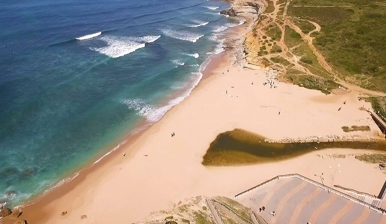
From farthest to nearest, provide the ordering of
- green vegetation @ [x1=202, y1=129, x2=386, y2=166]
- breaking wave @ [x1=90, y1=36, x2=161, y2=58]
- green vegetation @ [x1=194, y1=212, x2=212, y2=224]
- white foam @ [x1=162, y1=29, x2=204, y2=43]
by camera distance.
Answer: white foam @ [x1=162, y1=29, x2=204, y2=43], breaking wave @ [x1=90, y1=36, x2=161, y2=58], green vegetation @ [x1=202, y1=129, x2=386, y2=166], green vegetation @ [x1=194, y1=212, x2=212, y2=224]

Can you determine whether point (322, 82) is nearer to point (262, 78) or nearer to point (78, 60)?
point (262, 78)

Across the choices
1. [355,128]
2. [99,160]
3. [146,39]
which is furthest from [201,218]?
[146,39]

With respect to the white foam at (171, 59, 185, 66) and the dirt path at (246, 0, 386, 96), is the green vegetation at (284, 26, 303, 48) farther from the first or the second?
the white foam at (171, 59, 185, 66)

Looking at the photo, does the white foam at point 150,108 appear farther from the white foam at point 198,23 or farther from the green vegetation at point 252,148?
the white foam at point 198,23

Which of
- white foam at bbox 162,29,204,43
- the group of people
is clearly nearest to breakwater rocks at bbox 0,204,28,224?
the group of people

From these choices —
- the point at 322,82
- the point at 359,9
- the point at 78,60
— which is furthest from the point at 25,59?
the point at 359,9

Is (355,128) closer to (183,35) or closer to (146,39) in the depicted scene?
(183,35)

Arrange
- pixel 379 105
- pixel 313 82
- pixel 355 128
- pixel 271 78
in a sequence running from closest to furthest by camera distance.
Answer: pixel 355 128 → pixel 379 105 → pixel 313 82 → pixel 271 78
